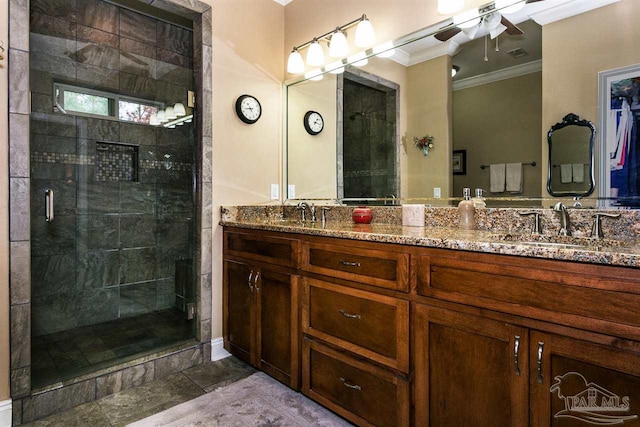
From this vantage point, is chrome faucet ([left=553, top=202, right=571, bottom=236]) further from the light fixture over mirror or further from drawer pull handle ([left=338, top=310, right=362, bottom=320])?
the light fixture over mirror

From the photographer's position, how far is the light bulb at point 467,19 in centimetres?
182

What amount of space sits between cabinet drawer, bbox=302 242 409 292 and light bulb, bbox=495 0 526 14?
4.26 ft

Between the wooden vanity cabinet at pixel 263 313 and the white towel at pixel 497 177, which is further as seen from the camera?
the wooden vanity cabinet at pixel 263 313

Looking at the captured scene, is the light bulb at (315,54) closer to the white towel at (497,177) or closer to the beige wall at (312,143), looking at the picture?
the beige wall at (312,143)

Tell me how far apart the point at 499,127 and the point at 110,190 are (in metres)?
2.42

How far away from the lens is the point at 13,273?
177 cm

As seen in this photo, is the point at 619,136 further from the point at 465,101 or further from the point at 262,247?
the point at 262,247

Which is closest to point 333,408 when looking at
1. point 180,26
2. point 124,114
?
point 124,114

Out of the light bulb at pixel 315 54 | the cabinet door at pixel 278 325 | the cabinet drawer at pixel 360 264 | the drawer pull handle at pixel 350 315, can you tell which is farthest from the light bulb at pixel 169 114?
the drawer pull handle at pixel 350 315

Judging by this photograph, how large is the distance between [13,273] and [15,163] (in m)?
0.54

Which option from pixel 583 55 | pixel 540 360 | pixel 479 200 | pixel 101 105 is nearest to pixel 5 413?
pixel 101 105

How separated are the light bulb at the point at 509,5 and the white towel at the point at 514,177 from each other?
2.39ft

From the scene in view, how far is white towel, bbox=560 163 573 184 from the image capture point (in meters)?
1.56

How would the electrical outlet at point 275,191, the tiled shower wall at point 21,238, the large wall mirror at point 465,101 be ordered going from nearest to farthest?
the large wall mirror at point 465,101, the tiled shower wall at point 21,238, the electrical outlet at point 275,191
